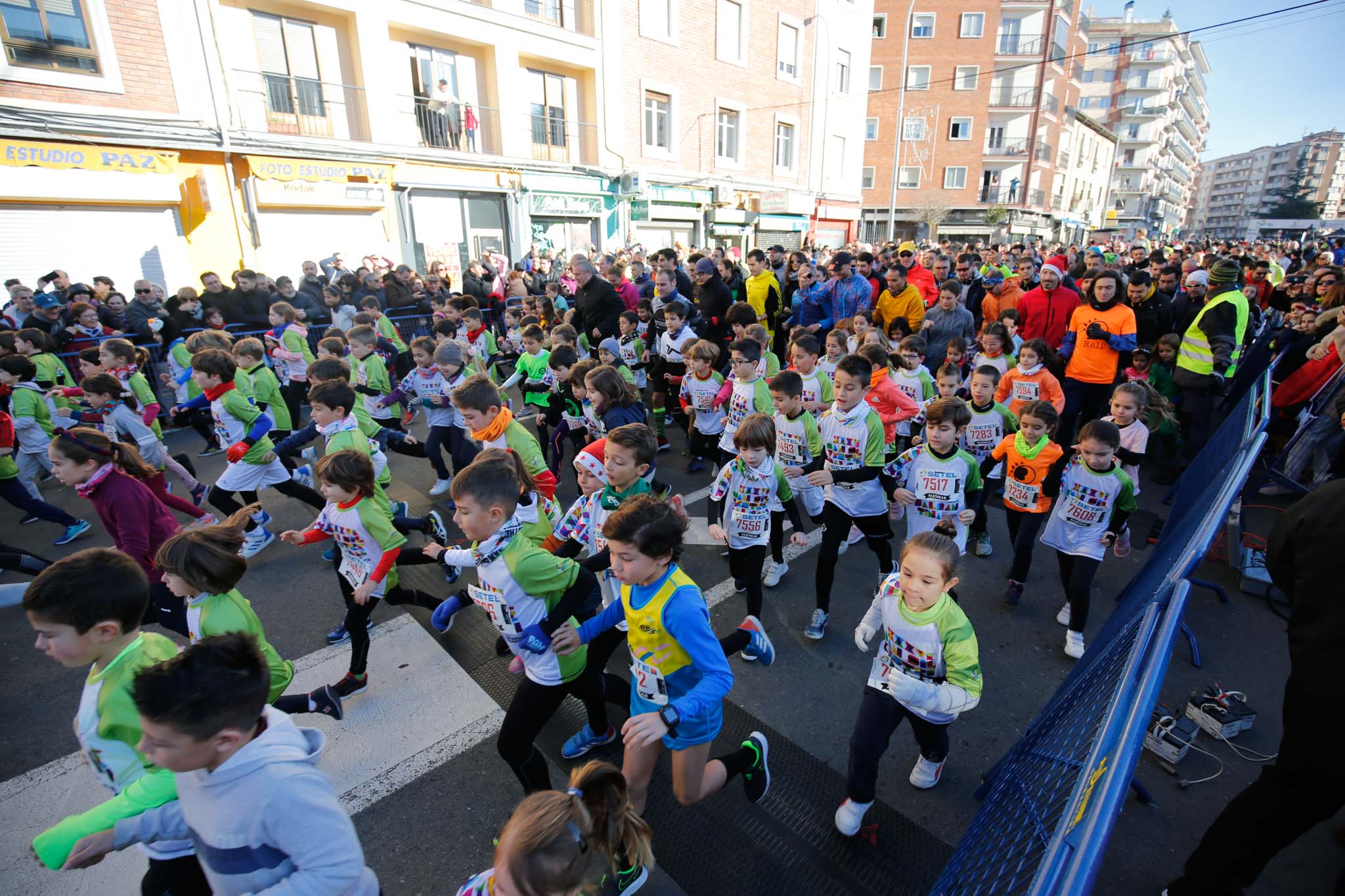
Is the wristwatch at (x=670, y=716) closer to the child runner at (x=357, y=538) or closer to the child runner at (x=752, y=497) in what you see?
the child runner at (x=752, y=497)

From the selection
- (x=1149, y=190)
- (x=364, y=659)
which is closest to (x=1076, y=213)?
(x=1149, y=190)

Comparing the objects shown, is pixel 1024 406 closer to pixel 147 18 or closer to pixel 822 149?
pixel 147 18

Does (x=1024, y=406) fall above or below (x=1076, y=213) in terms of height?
below

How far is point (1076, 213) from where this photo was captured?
2132 inches

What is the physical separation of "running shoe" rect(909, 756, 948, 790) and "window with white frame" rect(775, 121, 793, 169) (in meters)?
29.4

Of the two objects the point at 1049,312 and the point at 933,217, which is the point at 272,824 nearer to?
the point at 1049,312

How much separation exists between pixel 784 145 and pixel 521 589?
30344mm

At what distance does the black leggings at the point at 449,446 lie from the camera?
602cm

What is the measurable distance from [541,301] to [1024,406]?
24.3 feet

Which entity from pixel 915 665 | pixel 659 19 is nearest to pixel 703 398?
pixel 915 665

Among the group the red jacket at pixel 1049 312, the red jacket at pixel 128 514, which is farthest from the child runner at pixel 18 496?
the red jacket at pixel 1049 312

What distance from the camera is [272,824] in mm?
1681

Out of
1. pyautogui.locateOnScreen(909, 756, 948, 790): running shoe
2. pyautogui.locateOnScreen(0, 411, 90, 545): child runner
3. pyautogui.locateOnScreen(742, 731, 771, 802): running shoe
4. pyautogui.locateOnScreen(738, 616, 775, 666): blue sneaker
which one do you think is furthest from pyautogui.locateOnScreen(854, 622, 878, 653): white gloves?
pyautogui.locateOnScreen(0, 411, 90, 545): child runner

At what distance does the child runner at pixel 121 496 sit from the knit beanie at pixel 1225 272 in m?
9.98
